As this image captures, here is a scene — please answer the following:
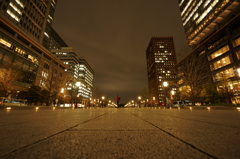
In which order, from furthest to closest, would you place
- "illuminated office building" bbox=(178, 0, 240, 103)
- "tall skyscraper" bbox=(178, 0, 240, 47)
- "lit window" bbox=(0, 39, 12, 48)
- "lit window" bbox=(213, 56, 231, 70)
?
"tall skyscraper" bbox=(178, 0, 240, 47) → "lit window" bbox=(213, 56, 231, 70) → "illuminated office building" bbox=(178, 0, 240, 103) → "lit window" bbox=(0, 39, 12, 48)

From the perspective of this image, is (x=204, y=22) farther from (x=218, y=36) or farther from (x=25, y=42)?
(x=25, y=42)

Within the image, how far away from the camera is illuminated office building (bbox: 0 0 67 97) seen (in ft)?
100

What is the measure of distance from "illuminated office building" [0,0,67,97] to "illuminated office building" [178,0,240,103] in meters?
42.5

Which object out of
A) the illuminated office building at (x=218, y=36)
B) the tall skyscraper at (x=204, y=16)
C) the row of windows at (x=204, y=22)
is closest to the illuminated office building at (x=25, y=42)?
the illuminated office building at (x=218, y=36)

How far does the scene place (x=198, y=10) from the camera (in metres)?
49.4

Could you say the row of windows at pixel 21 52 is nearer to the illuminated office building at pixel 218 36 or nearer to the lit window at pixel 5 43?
the lit window at pixel 5 43

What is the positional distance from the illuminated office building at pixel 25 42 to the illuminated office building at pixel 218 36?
139 feet

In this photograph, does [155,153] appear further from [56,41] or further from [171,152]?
[56,41]

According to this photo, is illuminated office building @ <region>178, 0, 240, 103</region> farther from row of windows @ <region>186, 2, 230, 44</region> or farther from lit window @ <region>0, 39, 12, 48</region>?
lit window @ <region>0, 39, 12, 48</region>

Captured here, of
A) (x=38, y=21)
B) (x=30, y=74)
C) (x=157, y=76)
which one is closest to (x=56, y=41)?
(x=38, y=21)

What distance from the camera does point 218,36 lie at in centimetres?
3569

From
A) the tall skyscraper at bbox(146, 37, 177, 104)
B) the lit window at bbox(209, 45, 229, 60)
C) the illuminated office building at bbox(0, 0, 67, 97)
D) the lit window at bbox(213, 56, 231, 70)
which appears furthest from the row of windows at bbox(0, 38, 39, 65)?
the tall skyscraper at bbox(146, 37, 177, 104)

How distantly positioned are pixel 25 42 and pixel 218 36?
208 ft

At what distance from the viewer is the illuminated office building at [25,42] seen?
30.6 meters
